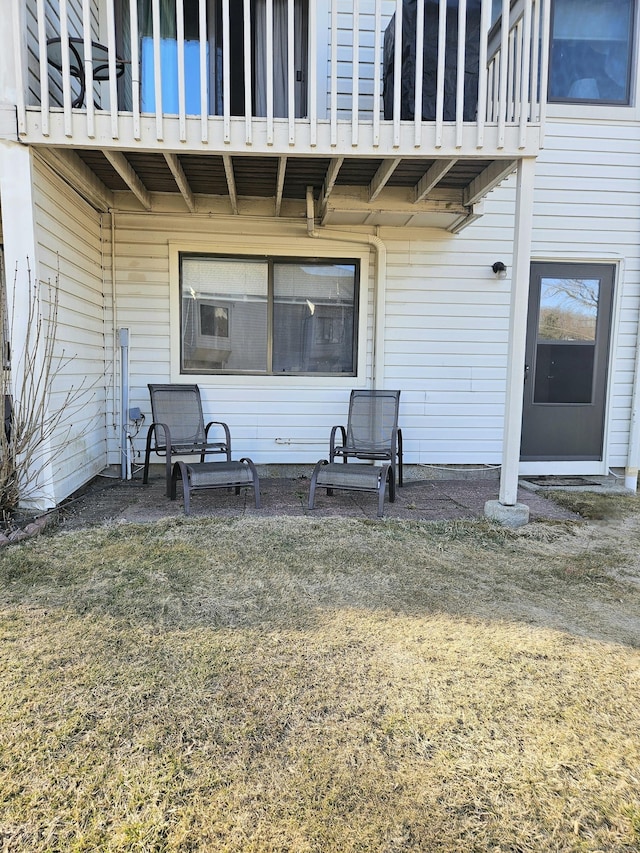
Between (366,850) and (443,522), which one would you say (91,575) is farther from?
(443,522)

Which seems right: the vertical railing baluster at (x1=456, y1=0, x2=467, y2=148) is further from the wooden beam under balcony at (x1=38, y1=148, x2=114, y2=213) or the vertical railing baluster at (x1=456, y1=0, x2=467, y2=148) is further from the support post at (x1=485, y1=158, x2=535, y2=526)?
the wooden beam under balcony at (x1=38, y1=148, x2=114, y2=213)

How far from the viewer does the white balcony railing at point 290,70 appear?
332 centimetres

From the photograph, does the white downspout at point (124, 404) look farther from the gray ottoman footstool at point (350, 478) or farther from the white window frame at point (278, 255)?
the gray ottoman footstool at point (350, 478)

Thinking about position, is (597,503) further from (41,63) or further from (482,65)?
(41,63)

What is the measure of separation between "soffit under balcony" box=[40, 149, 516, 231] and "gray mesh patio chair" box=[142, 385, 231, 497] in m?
1.66

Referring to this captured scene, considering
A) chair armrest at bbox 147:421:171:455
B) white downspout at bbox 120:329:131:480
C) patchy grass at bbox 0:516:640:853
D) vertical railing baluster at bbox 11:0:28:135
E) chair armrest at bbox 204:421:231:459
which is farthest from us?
white downspout at bbox 120:329:131:480

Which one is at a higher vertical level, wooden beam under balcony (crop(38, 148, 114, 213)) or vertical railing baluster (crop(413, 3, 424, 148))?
vertical railing baluster (crop(413, 3, 424, 148))

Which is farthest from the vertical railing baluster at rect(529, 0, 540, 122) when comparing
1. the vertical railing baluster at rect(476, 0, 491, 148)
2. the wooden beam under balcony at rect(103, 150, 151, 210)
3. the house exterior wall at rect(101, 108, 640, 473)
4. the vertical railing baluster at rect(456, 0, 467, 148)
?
the wooden beam under balcony at rect(103, 150, 151, 210)

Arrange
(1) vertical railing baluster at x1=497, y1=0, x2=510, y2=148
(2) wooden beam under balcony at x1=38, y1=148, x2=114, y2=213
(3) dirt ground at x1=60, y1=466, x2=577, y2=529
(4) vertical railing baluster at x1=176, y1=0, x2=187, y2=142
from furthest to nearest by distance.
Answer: (3) dirt ground at x1=60, y1=466, x2=577, y2=529
(2) wooden beam under balcony at x1=38, y1=148, x2=114, y2=213
(1) vertical railing baluster at x1=497, y1=0, x2=510, y2=148
(4) vertical railing baluster at x1=176, y1=0, x2=187, y2=142

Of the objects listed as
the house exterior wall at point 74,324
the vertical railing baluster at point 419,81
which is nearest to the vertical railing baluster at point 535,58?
the vertical railing baluster at point 419,81

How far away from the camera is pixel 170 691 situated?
5.86 ft

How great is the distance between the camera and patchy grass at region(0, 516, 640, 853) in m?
1.29

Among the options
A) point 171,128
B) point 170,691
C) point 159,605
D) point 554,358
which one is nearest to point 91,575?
point 159,605

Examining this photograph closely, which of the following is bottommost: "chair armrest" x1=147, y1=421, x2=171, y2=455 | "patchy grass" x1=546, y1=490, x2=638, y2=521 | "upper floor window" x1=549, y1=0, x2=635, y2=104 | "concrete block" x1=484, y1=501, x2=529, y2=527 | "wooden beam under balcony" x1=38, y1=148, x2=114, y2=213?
"patchy grass" x1=546, y1=490, x2=638, y2=521
